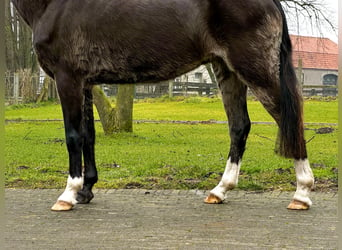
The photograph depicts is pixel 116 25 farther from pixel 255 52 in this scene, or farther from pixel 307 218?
pixel 307 218

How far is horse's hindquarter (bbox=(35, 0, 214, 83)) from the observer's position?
14.9 ft

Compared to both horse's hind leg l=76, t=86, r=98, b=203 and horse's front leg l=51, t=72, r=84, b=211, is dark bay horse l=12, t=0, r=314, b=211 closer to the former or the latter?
horse's front leg l=51, t=72, r=84, b=211

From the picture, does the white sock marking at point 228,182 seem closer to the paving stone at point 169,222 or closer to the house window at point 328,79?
the paving stone at point 169,222

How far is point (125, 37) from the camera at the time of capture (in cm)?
456

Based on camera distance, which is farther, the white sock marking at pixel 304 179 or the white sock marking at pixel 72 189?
the white sock marking at pixel 72 189

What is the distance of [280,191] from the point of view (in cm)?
550

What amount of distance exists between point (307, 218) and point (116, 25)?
2510mm

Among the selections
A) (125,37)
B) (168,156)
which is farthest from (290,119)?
(168,156)

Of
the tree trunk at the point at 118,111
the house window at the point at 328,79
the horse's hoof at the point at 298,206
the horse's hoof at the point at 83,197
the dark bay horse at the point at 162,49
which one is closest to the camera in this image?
the dark bay horse at the point at 162,49

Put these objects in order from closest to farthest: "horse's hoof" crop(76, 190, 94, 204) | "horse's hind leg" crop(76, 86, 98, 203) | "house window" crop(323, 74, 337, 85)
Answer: "horse's hoof" crop(76, 190, 94, 204), "horse's hind leg" crop(76, 86, 98, 203), "house window" crop(323, 74, 337, 85)

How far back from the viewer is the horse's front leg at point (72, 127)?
459 centimetres

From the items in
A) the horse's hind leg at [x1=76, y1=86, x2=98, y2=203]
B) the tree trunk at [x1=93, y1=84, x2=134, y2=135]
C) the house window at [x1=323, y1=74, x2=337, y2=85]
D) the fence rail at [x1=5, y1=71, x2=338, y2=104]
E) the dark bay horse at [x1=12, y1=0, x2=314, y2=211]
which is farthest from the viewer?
the house window at [x1=323, y1=74, x2=337, y2=85]

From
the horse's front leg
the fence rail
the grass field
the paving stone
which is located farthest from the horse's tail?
the fence rail

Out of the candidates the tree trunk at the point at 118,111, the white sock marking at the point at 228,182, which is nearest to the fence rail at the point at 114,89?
the tree trunk at the point at 118,111
